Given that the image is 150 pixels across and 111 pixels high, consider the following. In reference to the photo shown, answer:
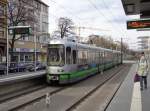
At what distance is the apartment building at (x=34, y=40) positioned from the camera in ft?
196

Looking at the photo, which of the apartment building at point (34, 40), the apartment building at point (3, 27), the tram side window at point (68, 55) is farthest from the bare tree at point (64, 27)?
the tram side window at point (68, 55)

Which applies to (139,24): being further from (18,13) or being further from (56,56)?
(18,13)

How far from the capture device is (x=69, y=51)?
22.2 m

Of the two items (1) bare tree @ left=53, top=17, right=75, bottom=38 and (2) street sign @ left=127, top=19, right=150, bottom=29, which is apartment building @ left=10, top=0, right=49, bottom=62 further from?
(2) street sign @ left=127, top=19, right=150, bottom=29

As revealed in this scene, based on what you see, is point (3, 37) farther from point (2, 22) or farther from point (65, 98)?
point (65, 98)

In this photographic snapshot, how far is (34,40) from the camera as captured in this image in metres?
74.1

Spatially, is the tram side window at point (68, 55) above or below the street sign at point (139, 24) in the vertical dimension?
below

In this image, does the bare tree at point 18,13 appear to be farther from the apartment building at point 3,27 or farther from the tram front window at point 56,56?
the tram front window at point 56,56

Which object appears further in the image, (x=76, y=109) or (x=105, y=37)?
(x=105, y=37)

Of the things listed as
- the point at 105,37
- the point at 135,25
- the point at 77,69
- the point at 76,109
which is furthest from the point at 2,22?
the point at 105,37

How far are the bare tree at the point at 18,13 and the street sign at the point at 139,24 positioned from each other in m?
37.8

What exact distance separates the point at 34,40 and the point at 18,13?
19746 mm

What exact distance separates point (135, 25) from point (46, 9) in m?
69.1

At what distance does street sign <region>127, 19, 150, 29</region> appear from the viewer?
57.6ft
